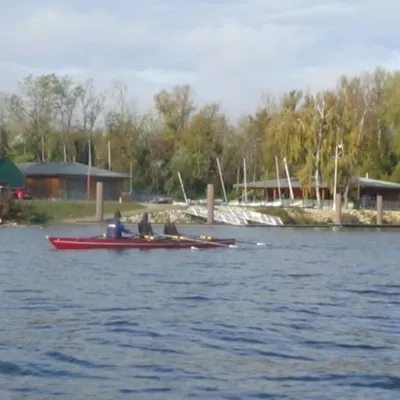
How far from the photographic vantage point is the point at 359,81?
331 ft

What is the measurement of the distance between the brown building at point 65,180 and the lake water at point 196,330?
54384 millimetres

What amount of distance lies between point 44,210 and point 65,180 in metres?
17.8

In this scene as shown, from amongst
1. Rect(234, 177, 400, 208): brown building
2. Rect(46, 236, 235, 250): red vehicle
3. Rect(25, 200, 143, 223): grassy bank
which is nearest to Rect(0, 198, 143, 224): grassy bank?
Rect(25, 200, 143, 223): grassy bank

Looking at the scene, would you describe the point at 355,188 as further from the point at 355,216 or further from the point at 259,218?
the point at 259,218

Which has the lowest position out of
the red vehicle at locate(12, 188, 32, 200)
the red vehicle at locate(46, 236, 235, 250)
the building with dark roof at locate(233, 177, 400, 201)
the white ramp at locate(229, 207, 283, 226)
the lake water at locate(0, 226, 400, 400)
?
the lake water at locate(0, 226, 400, 400)

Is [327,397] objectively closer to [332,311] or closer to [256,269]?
[332,311]

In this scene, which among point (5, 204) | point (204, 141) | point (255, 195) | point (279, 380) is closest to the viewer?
point (279, 380)

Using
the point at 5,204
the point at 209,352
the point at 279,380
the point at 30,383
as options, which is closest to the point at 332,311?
the point at 209,352

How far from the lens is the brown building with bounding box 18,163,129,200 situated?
91875mm

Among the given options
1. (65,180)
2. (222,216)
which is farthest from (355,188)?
(65,180)

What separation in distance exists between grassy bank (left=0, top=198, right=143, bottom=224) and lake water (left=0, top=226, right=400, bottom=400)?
35282 millimetres

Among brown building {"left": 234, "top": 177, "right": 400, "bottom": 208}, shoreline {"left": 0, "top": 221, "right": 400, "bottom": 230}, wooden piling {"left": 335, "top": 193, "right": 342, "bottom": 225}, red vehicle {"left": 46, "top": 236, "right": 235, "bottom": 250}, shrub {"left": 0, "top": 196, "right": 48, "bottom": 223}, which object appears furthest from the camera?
brown building {"left": 234, "top": 177, "right": 400, "bottom": 208}

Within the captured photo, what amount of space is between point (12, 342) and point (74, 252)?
23.1 m

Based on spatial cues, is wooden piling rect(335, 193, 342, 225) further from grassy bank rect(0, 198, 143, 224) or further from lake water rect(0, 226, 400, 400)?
lake water rect(0, 226, 400, 400)
